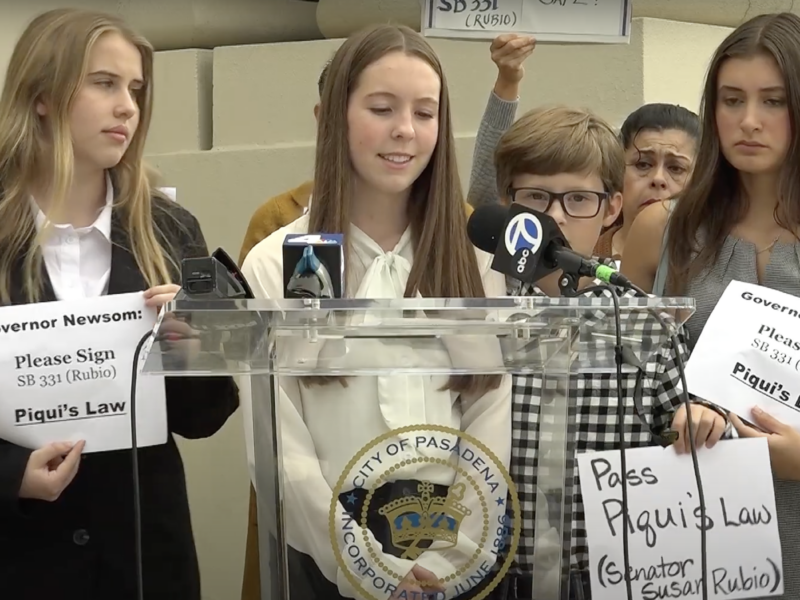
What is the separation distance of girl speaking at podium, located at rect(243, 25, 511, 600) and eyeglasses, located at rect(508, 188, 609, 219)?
0.34 m

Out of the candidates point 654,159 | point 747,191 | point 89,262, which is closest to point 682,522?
point 747,191

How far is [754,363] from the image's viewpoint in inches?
62.9

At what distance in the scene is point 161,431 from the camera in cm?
166

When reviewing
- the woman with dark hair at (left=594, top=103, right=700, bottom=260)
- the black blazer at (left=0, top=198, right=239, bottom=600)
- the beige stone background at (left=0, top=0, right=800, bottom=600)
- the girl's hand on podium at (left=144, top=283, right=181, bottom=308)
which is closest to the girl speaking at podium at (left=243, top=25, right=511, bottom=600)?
the girl's hand on podium at (left=144, top=283, right=181, bottom=308)

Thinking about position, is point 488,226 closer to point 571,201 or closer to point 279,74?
point 571,201

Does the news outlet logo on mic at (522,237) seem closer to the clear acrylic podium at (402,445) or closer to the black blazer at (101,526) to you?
the clear acrylic podium at (402,445)

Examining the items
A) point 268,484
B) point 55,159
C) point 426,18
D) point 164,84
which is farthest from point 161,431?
point 164,84

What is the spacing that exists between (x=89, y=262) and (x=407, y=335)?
2.76 feet

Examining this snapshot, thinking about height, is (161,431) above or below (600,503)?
above

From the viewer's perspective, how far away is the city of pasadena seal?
1285 millimetres

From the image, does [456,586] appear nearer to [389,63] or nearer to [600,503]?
[600,503]

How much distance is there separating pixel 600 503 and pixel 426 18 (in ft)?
4.05

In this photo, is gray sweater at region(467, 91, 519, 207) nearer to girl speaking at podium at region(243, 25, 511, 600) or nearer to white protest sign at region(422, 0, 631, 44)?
white protest sign at region(422, 0, 631, 44)

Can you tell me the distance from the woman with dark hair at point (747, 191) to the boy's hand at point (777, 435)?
144 millimetres
